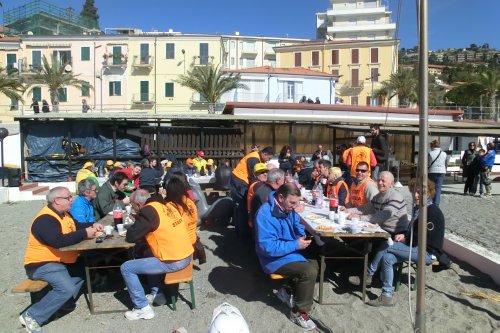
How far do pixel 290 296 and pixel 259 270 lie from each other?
1.25m

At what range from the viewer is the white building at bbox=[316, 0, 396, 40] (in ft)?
208

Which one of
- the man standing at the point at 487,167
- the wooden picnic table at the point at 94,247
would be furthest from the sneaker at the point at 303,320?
the man standing at the point at 487,167

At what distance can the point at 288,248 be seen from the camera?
4.06 metres

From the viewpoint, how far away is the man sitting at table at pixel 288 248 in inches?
157

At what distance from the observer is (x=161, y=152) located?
51.2ft

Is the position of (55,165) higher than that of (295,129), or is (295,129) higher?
(295,129)

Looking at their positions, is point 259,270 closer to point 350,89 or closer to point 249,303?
point 249,303

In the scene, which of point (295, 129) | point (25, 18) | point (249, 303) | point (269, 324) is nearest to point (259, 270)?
point (249, 303)

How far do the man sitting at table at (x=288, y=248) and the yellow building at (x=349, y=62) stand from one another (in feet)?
141

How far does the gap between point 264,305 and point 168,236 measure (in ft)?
4.30

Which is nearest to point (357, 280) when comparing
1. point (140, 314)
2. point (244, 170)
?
point (140, 314)

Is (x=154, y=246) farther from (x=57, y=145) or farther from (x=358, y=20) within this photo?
(x=358, y=20)

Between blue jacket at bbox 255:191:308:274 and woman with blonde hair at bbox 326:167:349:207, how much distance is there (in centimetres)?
227

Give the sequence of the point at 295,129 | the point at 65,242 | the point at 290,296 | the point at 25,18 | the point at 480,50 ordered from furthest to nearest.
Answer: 1. the point at 480,50
2. the point at 25,18
3. the point at 295,129
4. the point at 290,296
5. the point at 65,242
